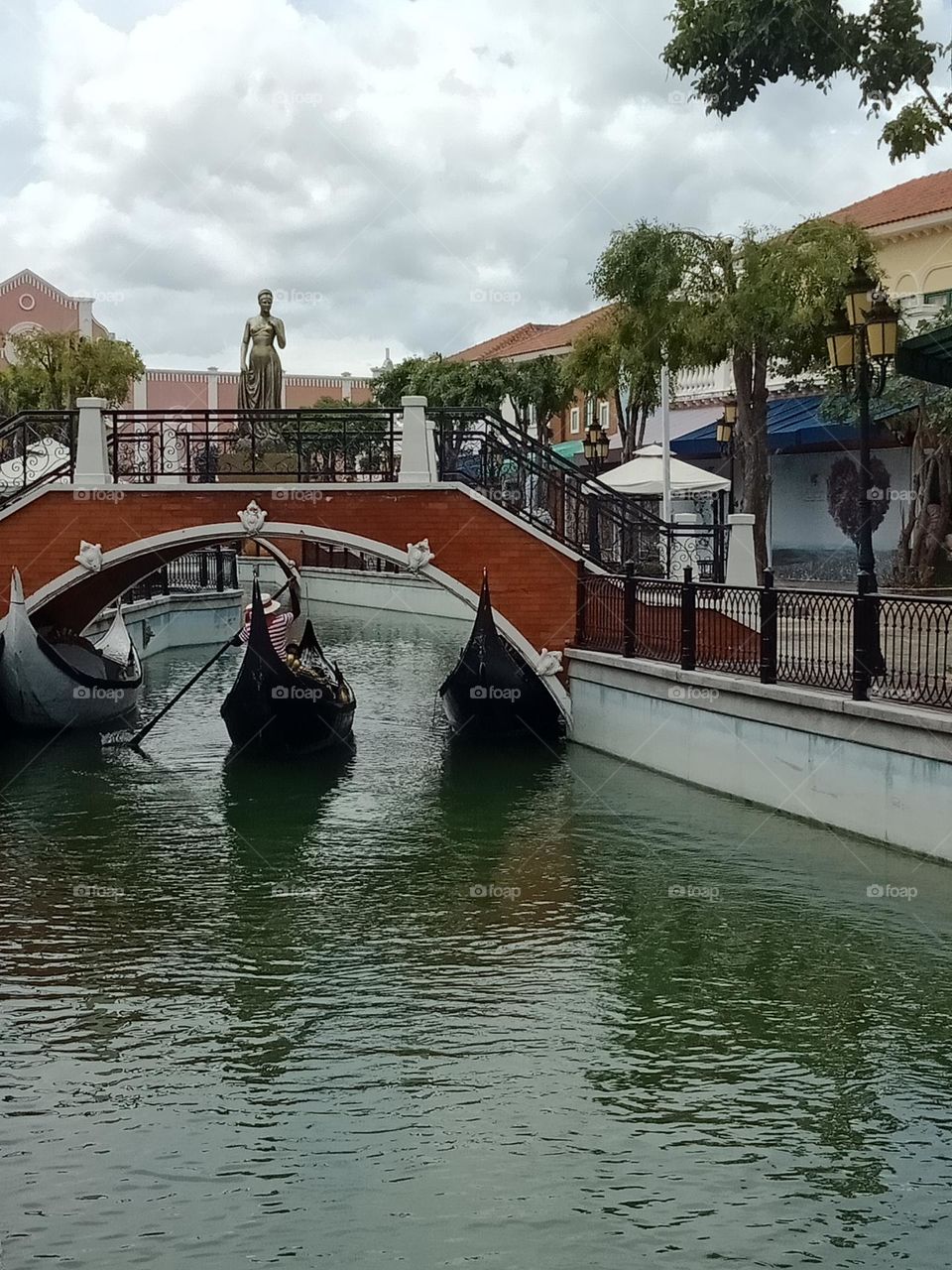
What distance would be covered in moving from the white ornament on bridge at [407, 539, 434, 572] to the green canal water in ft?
12.0

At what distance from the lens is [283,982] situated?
366 inches

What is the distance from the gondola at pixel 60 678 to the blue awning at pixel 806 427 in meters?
12.7

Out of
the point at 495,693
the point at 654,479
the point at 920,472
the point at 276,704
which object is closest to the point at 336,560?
the point at 654,479

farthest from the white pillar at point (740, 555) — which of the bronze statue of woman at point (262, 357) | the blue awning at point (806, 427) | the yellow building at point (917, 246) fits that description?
the yellow building at point (917, 246)

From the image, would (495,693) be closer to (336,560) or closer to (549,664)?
(549,664)

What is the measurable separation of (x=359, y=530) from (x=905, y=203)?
16438 millimetres

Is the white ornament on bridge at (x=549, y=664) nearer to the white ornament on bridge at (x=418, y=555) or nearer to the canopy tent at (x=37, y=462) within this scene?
the white ornament on bridge at (x=418, y=555)

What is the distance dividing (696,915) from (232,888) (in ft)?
11.6

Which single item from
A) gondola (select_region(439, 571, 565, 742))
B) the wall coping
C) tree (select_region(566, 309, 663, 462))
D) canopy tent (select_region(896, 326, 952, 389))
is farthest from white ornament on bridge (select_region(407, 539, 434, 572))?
tree (select_region(566, 309, 663, 462))

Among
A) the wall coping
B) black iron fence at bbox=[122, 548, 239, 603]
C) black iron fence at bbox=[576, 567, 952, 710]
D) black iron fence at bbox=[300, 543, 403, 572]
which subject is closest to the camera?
the wall coping

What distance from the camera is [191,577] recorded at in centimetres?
3591

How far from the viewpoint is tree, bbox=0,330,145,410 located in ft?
134

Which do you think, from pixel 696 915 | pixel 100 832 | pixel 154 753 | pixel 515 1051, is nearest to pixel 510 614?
pixel 154 753

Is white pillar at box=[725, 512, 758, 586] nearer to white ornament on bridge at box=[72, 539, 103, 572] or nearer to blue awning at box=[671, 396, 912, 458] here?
white ornament on bridge at box=[72, 539, 103, 572]
